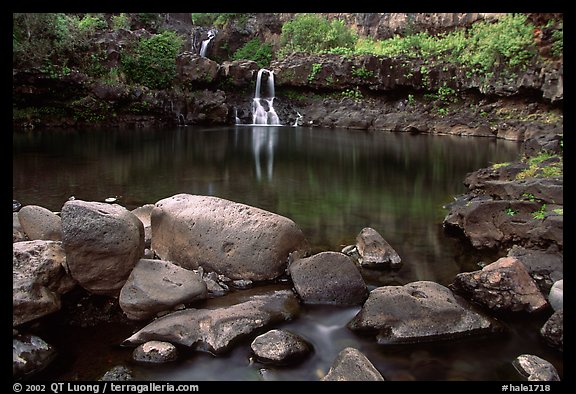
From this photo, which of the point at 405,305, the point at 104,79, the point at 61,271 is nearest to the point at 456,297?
the point at 405,305

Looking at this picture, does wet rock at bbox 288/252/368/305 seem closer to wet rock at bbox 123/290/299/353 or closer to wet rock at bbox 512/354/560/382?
wet rock at bbox 123/290/299/353

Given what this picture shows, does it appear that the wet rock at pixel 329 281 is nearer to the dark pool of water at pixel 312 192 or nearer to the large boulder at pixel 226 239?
the dark pool of water at pixel 312 192

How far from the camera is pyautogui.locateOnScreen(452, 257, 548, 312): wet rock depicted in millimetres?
5055

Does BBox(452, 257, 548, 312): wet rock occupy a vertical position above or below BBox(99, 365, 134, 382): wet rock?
above

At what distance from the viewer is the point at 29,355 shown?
394 cm

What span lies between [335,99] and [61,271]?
30748 mm

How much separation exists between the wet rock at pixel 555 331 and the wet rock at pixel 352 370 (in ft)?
6.46

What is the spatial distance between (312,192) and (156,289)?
21.9 ft

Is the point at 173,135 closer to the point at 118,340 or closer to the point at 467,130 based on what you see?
the point at 467,130

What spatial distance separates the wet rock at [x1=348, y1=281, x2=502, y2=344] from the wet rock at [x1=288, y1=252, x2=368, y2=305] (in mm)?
402

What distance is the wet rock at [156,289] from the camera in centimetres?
473

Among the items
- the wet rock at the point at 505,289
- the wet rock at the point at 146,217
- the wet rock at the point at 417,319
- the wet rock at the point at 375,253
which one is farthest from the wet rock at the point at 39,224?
the wet rock at the point at 505,289

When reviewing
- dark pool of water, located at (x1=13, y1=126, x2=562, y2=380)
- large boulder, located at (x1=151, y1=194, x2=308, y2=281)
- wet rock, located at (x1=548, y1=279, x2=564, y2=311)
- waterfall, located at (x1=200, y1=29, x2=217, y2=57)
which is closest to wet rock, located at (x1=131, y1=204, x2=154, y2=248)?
large boulder, located at (x1=151, y1=194, x2=308, y2=281)
